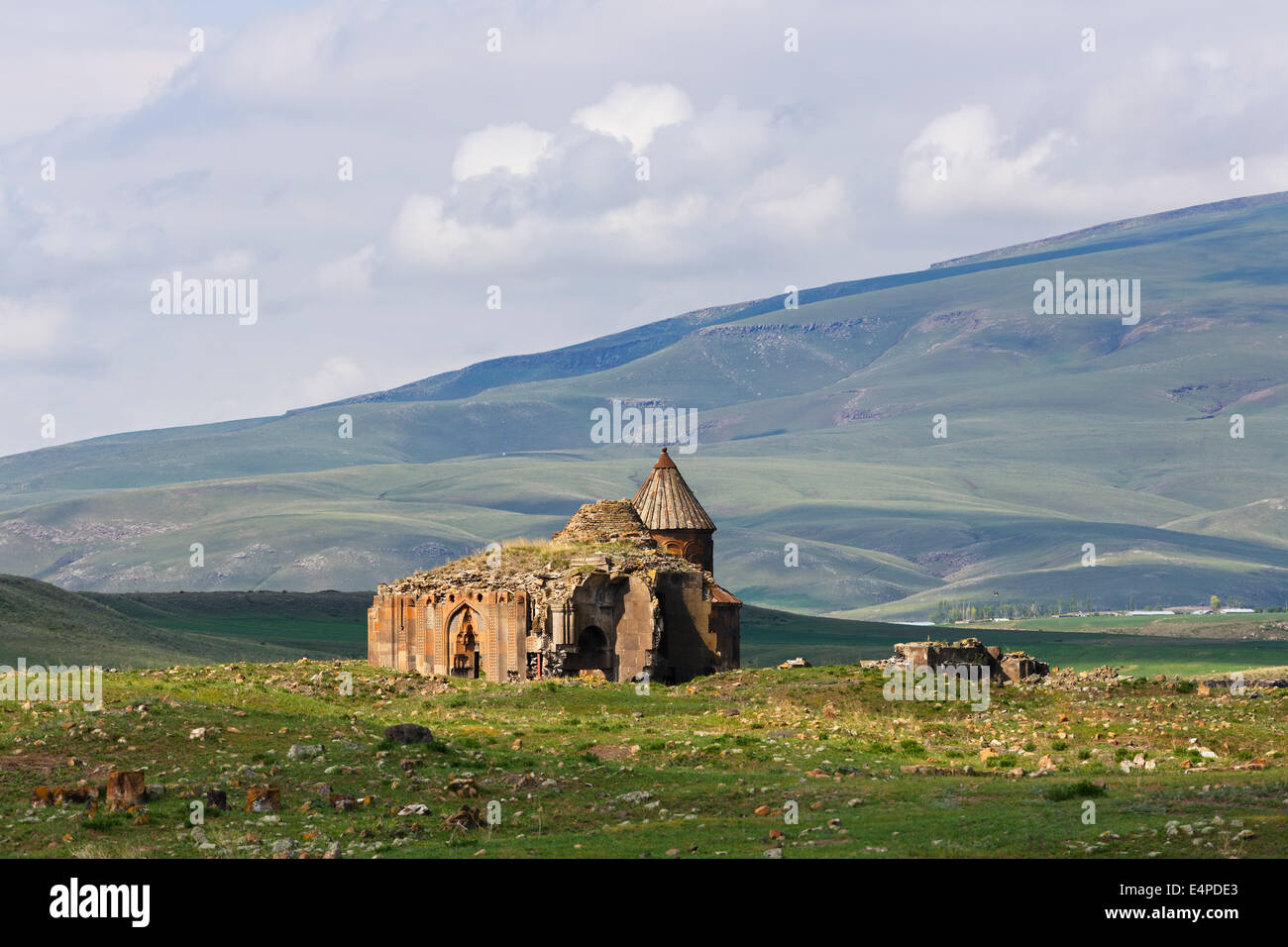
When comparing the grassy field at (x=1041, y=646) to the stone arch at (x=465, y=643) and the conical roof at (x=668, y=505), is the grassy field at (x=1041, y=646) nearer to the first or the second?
the conical roof at (x=668, y=505)

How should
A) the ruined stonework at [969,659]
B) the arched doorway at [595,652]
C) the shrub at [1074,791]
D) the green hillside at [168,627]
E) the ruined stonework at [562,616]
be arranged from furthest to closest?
the green hillside at [168,627] → the arched doorway at [595,652] → the ruined stonework at [562,616] → the ruined stonework at [969,659] → the shrub at [1074,791]

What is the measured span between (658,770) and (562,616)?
20.0 metres

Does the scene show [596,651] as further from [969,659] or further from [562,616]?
[969,659]

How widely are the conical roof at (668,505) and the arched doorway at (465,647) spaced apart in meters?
12.5

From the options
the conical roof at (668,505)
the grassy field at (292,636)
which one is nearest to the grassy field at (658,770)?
the conical roof at (668,505)

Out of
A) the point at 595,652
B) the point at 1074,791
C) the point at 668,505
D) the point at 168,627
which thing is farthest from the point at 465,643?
the point at 168,627

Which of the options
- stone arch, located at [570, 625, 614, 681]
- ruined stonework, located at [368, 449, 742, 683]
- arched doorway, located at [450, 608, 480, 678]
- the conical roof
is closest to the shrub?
ruined stonework, located at [368, 449, 742, 683]

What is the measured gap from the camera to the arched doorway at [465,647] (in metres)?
48.2

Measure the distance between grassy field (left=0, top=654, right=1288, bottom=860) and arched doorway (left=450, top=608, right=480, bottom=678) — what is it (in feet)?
22.3
